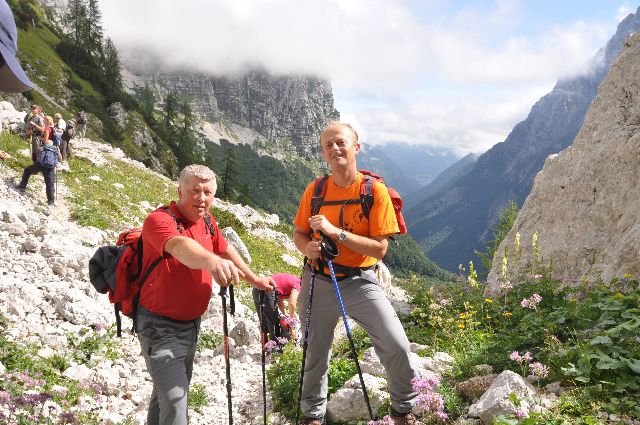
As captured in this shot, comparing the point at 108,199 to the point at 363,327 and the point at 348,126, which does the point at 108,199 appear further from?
the point at 363,327

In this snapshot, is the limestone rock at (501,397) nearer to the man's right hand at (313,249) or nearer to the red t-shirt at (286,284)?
the man's right hand at (313,249)

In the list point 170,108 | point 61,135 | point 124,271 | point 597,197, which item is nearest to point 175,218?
point 124,271

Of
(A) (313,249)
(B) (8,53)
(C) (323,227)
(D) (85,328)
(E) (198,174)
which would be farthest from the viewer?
(D) (85,328)

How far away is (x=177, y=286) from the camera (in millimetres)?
4418

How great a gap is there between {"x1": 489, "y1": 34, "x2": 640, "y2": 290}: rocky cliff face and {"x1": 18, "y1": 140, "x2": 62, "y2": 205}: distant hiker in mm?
13977

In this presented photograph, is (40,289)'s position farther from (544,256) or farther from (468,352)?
(544,256)

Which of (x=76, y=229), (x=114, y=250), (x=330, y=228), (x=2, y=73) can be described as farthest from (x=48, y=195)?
(x=2, y=73)

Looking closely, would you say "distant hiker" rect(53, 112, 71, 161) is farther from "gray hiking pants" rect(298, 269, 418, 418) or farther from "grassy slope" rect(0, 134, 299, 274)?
"gray hiking pants" rect(298, 269, 418, 418)

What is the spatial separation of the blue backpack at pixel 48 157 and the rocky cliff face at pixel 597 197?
549 inches

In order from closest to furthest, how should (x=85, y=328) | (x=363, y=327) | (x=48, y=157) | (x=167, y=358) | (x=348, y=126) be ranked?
(x=167, y=358) < (x=363, y=327) < (x=348, y=126) < (x=85, y=328) < (x=48, y=157)

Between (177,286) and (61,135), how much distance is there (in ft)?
55.9

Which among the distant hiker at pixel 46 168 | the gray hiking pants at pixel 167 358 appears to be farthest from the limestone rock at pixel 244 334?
the distant hiker at pixel 46 168

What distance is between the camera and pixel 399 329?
494cm

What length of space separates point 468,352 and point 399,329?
2.61 m
